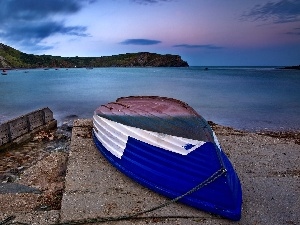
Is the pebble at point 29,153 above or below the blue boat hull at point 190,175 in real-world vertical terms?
below

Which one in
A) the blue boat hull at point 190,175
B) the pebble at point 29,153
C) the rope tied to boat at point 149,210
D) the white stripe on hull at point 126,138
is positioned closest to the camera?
the rope tied to boat at point 149,210

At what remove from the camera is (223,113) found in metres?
23.4

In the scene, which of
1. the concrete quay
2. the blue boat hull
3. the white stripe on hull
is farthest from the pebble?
the blue boat hull

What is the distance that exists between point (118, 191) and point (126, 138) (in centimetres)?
120

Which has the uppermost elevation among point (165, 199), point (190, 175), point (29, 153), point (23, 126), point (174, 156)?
point (174, 156)

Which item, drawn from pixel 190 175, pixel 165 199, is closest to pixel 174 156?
pixel 190 175

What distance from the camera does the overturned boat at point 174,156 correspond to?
4.71 meters

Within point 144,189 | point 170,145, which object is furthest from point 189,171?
point 144,189

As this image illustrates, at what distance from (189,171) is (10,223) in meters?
2.98

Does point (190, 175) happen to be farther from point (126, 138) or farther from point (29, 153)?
point (29, 153)

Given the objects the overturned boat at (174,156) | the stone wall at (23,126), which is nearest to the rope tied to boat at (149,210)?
the overturned boat at (174,156)

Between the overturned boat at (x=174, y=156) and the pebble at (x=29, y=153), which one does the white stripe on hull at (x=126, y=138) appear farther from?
the pebble at (x=29, y=153)

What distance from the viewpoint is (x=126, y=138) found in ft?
20.5

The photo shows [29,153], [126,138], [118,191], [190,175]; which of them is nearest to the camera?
[190,175]
